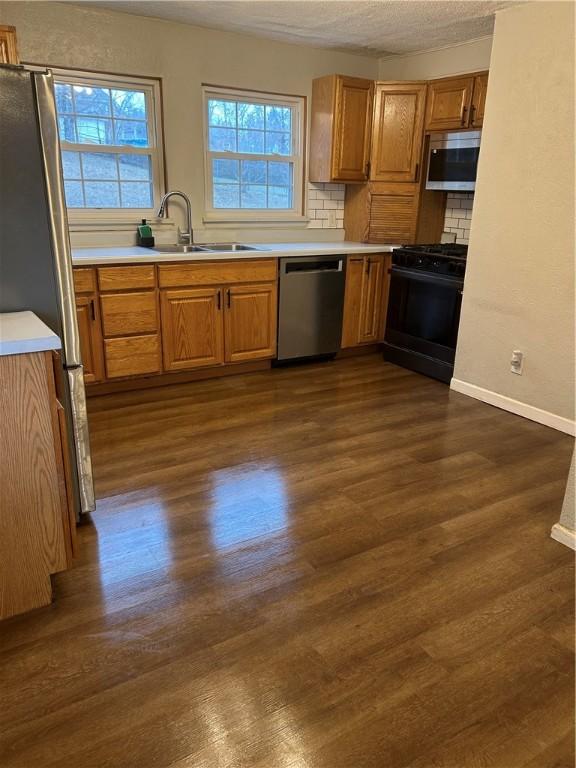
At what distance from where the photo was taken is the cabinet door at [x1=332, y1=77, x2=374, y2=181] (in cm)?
426

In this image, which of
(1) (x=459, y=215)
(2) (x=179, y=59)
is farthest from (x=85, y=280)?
(1) (x=459, y=215)

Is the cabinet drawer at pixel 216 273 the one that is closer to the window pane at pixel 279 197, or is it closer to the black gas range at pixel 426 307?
the window pane at pixel 279 197

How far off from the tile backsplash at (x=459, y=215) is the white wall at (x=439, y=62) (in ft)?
2.93

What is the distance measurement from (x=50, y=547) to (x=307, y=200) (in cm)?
371

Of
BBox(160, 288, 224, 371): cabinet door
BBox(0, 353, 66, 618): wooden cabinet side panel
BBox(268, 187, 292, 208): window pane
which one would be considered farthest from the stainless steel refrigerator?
BBox(268, 187, 292, 208): window pane

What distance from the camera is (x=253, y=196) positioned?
177 inches

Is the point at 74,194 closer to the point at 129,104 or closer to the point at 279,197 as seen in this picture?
the point at 129,104

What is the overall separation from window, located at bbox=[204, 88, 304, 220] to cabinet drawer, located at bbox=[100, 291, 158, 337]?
1093mm

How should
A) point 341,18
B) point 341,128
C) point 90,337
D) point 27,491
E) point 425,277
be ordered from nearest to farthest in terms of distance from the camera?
point 27,491, point 90,337, point 341,18, point 425,277, point 341,128

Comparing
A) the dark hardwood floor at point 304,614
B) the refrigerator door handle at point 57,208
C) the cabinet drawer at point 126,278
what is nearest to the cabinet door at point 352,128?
the cabinet drawer at point 126,278

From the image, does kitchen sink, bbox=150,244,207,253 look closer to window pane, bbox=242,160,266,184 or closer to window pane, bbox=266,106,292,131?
window pane, bbox=242,160,266,184

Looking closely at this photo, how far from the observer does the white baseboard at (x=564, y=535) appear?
84.9 inches

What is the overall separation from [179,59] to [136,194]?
3.15 ft

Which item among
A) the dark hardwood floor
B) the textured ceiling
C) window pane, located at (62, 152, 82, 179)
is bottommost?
the dark hardwood floor
